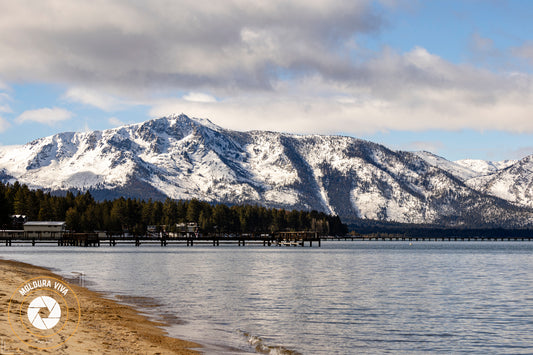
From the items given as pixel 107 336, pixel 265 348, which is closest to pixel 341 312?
A: pixel 265 348

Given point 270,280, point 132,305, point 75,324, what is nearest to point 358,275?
point 270,280

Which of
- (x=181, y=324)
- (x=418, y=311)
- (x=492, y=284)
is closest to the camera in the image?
(x=181, y=324)

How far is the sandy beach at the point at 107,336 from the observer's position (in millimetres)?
27444

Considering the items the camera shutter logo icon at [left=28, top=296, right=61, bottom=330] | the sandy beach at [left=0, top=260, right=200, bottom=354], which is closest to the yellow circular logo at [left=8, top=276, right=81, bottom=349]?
the camera shutter logo icon at [left=28, top=296, right=61, bottom=330]

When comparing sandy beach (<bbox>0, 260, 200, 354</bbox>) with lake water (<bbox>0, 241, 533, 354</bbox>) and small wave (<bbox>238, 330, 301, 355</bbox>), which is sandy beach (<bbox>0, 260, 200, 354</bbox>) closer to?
lake water (<bbox>0, 241, 533, 354</bbox>)

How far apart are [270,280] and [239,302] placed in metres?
26.9

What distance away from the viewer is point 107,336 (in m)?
33.8

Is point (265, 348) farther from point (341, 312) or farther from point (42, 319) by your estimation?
point (341, 312)

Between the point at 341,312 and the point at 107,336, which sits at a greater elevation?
the point at 107,336

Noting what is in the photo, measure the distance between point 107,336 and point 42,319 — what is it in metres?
4.46

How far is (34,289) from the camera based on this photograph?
5450cm

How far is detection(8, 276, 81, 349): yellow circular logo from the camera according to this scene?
28812mm

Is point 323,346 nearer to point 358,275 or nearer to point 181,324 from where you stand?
point 181,324

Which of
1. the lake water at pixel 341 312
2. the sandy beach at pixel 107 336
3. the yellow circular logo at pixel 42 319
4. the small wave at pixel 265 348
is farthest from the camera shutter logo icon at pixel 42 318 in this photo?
the small wave at pixel 265 348
